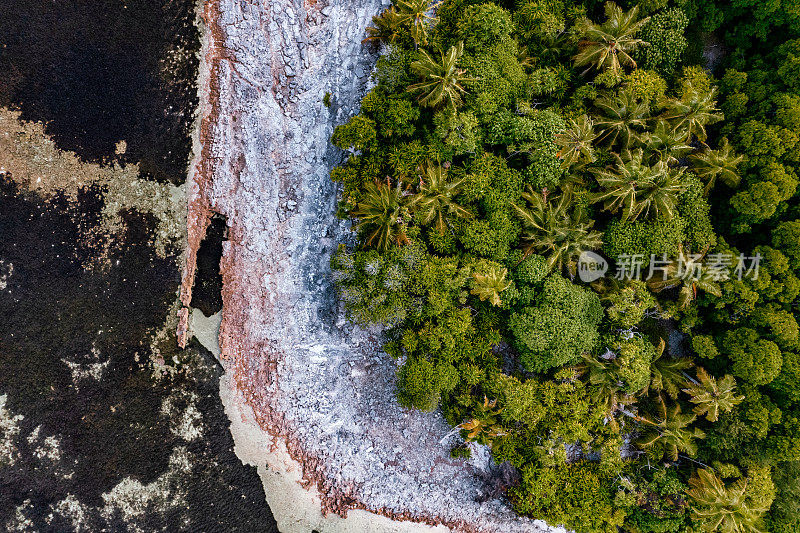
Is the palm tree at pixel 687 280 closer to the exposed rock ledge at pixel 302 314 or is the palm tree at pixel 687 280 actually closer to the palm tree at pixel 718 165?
the palm tree at pixel 718 165

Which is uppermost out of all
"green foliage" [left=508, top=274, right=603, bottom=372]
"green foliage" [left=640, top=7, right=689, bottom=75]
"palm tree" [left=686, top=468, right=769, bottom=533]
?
"green foliage" [left=640, top=7, right=689, bottom=75]

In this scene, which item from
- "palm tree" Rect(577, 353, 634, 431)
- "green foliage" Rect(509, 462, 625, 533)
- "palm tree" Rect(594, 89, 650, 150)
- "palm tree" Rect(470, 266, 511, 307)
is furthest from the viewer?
"green foliage" Rect(509, 462, 625, 533)

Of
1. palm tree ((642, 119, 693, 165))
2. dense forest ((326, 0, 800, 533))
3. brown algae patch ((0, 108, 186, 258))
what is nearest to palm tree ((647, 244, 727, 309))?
dense forest ((326, 0, 800, 533))

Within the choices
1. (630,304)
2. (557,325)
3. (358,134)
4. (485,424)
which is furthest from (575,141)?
(485,424)

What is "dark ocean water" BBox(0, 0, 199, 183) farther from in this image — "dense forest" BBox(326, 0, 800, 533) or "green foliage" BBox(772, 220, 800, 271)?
"green foliage" BBox(772, 220, 800, 271)

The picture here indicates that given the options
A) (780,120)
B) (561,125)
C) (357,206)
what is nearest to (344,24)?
(357,206)

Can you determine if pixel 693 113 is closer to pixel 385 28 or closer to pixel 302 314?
pixel 385 28
